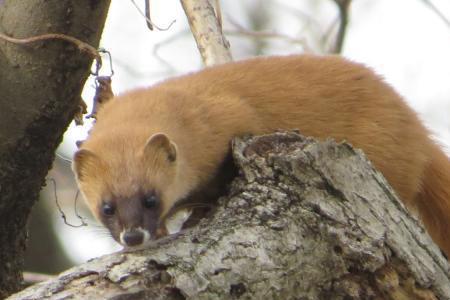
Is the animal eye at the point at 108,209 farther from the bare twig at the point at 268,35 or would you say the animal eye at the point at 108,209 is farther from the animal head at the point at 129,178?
the bare twig at the point at 268,35

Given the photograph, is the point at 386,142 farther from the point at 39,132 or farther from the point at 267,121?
the point at 39,132

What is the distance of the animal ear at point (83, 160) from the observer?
446cm

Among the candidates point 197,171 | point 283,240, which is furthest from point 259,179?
point 197,171

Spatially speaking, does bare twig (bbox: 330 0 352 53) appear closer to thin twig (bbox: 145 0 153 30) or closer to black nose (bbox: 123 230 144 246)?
thin twig (bbox: 145 0 153 30)

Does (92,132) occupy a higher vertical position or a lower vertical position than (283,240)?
lower

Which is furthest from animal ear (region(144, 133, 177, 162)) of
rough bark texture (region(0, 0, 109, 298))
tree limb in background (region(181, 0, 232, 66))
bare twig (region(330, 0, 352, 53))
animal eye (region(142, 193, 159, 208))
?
bare twig (region(330, 0, 352, 53))

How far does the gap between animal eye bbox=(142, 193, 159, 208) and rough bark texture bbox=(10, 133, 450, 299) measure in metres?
0.65

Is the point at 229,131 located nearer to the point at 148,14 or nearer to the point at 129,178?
the point at 129,178

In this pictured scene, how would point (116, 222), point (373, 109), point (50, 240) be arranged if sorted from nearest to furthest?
1. point (116, 222)
2. point (373, 109)
3. point (50, 240)

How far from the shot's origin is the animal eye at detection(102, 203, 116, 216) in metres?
4.35

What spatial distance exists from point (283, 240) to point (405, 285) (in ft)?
1.65

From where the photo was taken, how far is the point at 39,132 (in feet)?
12.6

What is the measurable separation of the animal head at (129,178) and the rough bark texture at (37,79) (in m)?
0.52

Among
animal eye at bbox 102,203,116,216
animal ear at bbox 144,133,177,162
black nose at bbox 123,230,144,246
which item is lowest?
animal eye at bbox 102,203,116,216
